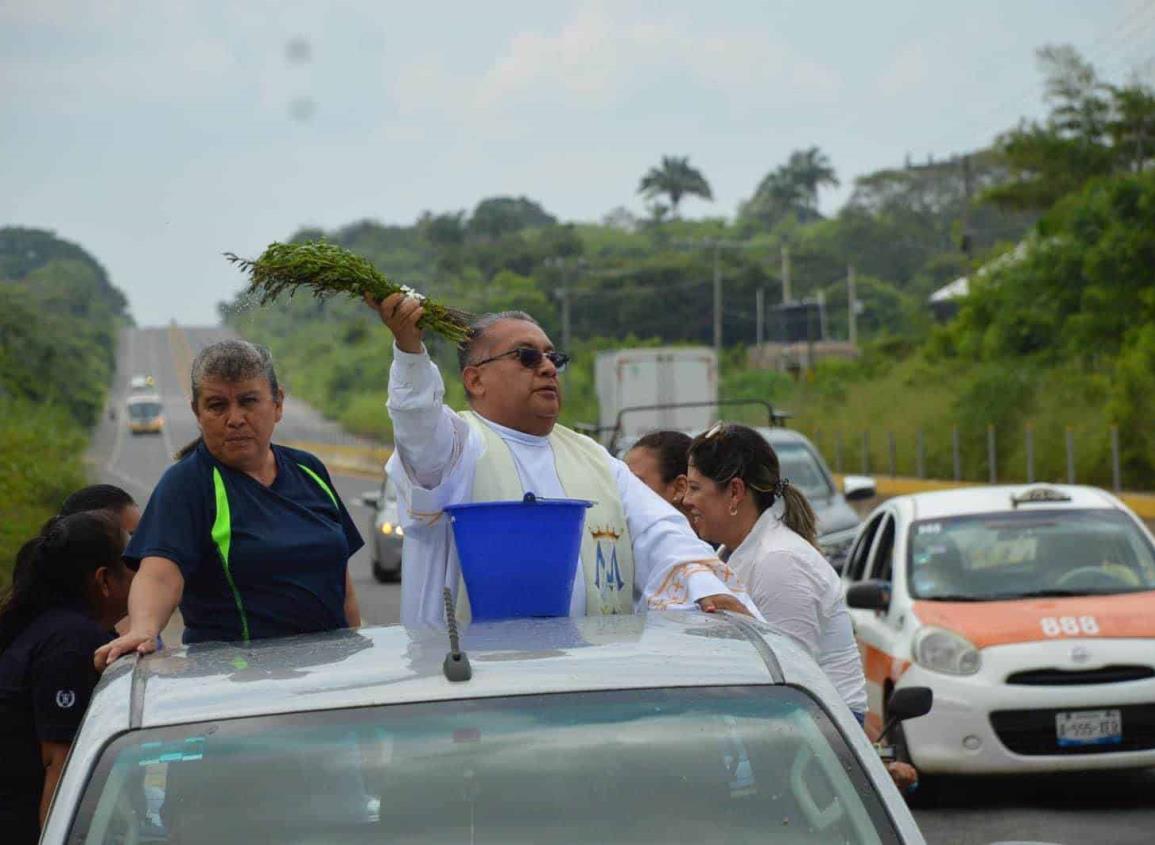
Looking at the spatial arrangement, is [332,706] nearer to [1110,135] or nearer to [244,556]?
[244,556]

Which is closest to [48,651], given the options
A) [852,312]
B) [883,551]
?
[883,551]

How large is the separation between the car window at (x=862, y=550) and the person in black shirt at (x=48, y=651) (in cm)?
739

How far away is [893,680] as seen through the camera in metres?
10.5

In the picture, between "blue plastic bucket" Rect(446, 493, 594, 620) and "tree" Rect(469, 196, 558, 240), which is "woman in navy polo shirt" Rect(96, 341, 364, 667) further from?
"tree" Rect(469, 196, 558, 240)

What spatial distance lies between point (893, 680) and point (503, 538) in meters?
6.08

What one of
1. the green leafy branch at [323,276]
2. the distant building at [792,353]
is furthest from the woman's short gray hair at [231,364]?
the distant building at [792,353]

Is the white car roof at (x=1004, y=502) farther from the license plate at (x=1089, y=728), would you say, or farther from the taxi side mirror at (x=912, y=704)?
the taxi side mirror at (x=912, y=704)

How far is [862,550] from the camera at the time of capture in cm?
1238

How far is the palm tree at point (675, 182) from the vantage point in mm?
155125

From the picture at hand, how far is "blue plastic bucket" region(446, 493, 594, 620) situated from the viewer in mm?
4758

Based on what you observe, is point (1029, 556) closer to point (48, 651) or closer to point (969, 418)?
point (48, 651)

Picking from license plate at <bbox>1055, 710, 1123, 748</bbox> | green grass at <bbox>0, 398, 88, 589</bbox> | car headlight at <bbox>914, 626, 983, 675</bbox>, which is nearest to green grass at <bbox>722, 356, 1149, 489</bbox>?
green grass at <bbox>0, 398, 88, 589</bbox>

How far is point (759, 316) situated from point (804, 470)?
250 ft

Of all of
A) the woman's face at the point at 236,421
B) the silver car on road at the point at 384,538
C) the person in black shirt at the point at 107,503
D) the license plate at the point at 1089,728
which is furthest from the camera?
the silver car on road at the point at 384,538
